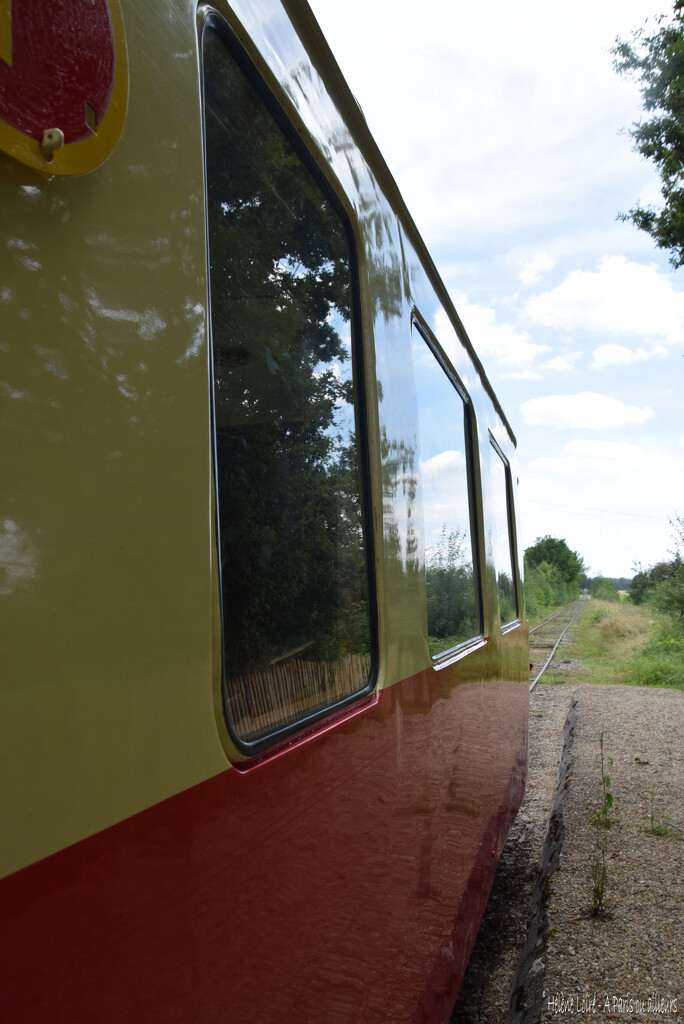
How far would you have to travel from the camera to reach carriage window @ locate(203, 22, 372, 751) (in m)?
1.29

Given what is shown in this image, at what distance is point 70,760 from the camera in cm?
84

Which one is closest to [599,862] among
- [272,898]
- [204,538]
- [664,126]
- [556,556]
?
[272,898]

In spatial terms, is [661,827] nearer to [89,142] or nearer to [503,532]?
[503,532]

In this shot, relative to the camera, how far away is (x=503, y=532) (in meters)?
5.27

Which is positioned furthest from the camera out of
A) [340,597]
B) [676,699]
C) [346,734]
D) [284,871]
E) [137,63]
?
[676,699]

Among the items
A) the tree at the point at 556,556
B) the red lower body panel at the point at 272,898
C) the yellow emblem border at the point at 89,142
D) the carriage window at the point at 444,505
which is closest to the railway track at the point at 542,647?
the carriage window at the point at 444,505

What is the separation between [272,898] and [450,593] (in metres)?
1.92

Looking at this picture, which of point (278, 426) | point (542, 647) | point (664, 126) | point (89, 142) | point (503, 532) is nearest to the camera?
point (89, 142)

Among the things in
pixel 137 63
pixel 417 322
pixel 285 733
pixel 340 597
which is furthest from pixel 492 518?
pixel 137 63

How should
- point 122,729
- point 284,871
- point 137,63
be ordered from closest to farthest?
point 122,729 → point 137,63 → point 284,871

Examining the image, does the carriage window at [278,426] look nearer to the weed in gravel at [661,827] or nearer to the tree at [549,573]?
the weed in gravel at [661,827]

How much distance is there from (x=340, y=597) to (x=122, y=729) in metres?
0.91

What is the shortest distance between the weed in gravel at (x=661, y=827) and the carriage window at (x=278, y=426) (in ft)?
16.4

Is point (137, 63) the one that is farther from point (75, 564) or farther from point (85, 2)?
point (75, 564)
